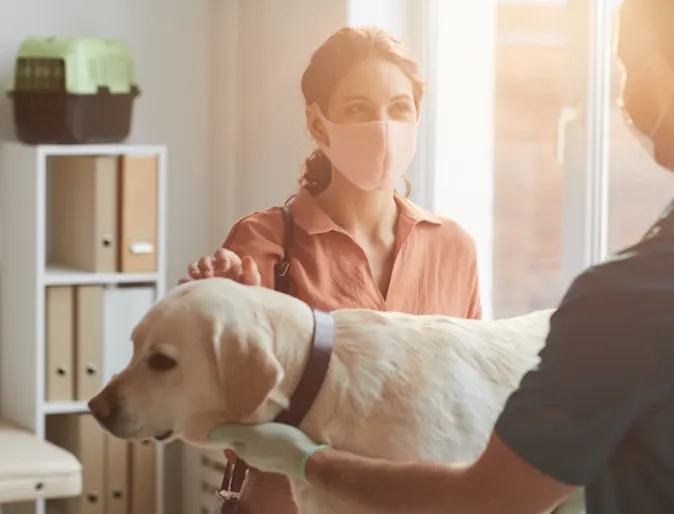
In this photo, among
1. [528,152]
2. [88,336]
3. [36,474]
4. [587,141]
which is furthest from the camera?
[88,336]

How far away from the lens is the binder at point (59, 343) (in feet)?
9.14

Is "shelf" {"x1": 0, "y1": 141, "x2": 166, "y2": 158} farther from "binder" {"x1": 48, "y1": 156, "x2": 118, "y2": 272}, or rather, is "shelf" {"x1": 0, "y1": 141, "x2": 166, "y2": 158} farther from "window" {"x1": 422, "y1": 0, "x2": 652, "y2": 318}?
"window" {"x1": 422, "y1": 0, "x2": 652, "y2": 318}

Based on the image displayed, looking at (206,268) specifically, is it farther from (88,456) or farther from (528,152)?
(88,456)

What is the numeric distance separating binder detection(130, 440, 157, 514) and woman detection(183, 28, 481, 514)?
1.48 m

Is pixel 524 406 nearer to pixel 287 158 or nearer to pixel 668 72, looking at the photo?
pixel 668 72

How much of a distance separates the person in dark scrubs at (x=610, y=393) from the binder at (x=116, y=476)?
1951mm

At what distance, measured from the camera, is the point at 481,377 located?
1.18 meters

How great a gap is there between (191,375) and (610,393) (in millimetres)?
451

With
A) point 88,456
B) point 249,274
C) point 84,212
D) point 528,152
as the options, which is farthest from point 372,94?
point 88,456

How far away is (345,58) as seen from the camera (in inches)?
57.7

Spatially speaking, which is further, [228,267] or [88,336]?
[88,336]

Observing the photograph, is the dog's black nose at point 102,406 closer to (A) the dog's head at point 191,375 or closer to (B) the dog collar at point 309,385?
(A) the dog's head at point 191,375

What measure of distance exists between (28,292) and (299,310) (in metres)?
1.78

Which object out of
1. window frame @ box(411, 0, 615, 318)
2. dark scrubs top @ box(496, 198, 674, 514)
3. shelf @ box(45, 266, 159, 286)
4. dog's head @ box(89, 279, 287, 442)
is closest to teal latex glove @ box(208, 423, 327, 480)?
dog's head @ box(89, 279, 287, 442)
